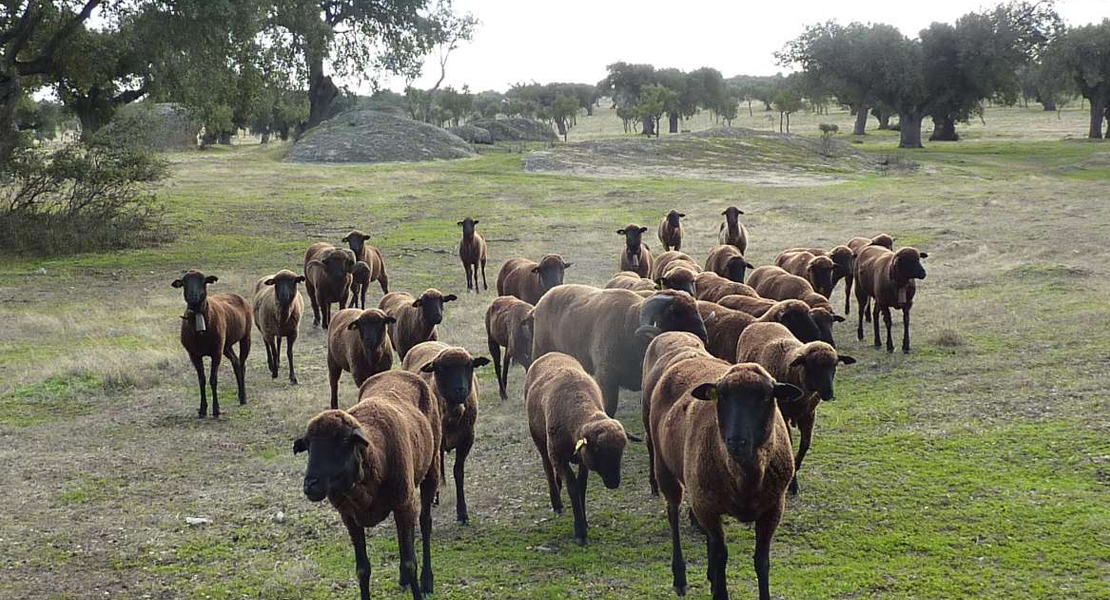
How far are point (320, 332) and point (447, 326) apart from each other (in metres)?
2.64

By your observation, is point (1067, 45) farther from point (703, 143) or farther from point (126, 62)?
point (126, 62)

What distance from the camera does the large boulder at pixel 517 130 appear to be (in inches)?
2739

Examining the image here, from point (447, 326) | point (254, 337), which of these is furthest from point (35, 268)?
point (447, 326)

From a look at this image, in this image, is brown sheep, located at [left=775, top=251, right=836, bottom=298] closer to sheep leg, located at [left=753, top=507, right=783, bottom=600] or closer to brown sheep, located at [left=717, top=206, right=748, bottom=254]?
brown sheep, located at [left=717, top=206, right=748, bottom=254]

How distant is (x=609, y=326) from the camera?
11383 millimetres

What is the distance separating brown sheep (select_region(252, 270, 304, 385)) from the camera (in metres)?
14.3

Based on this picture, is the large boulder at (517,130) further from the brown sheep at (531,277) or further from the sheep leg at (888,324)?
the sheep leg at (888,324)

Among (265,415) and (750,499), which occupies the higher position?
(750,499)

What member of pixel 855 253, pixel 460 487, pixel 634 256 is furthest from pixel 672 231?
pixel 460 487

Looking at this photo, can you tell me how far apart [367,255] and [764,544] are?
50.0 feet

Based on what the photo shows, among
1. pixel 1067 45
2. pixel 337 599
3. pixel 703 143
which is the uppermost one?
pixel 1067 45

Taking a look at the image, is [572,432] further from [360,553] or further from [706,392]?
[360,553]

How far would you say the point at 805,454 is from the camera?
960 cm

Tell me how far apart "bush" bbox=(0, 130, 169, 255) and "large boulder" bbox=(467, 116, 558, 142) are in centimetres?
4202
